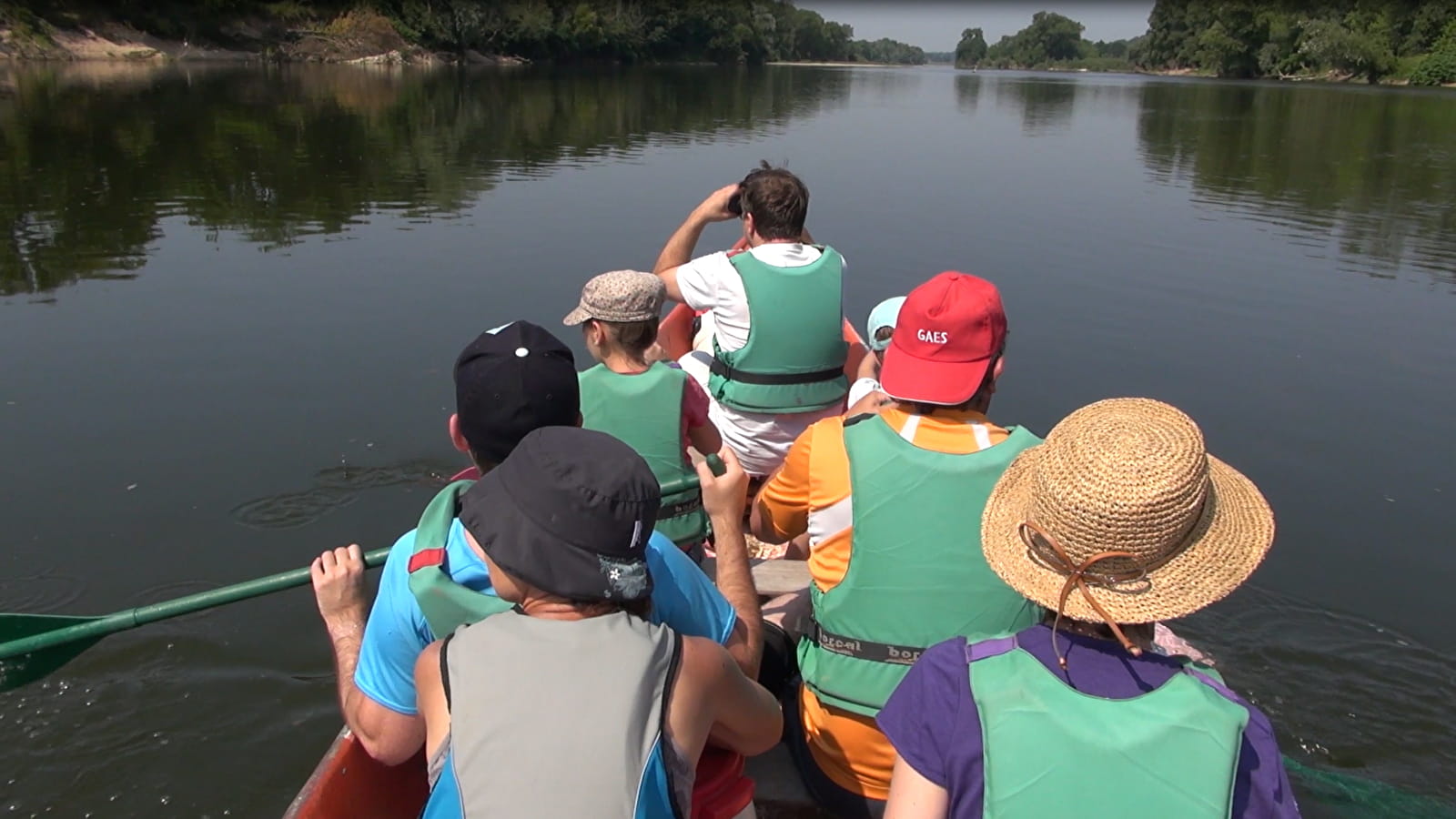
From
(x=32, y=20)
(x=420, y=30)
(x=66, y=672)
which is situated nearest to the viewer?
(x=66, y=672)

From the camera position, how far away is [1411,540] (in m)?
6.55

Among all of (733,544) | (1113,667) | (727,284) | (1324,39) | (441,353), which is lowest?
(441,353)

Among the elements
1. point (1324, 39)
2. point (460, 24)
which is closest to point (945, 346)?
point (460, 24)

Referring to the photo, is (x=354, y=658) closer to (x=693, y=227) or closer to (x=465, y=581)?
(x=465, y=581)

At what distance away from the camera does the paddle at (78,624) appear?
3137 mm

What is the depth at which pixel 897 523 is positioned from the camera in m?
2.49

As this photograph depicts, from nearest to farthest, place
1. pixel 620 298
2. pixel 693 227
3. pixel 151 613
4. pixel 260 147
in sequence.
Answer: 1. pixel 151 613
2. pixel 620 298
3. pixel 693 227
4. pixel 260 147

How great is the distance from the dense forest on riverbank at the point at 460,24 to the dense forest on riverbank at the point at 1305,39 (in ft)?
129

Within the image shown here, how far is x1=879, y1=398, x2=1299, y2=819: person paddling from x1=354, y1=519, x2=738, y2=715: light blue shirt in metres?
0.60

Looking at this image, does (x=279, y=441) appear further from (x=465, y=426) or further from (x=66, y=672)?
(x=465, y=426)

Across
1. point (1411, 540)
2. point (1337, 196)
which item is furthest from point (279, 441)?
point (1337, 196)

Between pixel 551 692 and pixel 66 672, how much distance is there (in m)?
4.26

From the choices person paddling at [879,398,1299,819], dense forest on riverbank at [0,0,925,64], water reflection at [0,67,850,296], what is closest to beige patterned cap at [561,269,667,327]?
person paddling at [879,398,1299,819]

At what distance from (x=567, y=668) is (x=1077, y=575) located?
0.78 m
